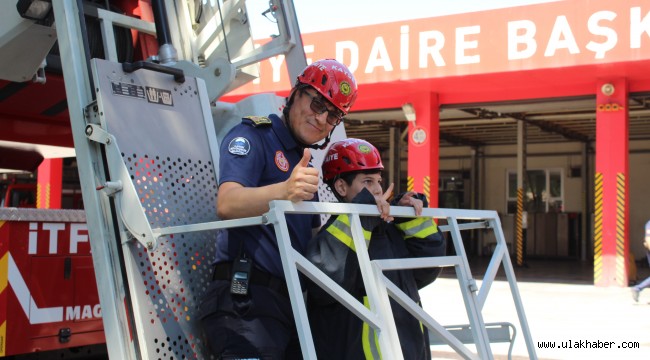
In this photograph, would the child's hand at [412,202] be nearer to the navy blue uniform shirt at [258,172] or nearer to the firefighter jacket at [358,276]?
the firefighter jacket at [358,276]

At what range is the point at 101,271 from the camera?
2887 millimetres

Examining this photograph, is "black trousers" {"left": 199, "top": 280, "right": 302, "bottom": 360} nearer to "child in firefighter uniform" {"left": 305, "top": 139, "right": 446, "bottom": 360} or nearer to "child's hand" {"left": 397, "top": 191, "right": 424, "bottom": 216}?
"child in firefighter uniform" {"left": 305, "top": 139, "right": 446, "bottom": 360}

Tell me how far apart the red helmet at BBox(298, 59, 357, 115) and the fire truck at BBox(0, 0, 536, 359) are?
1.69ft

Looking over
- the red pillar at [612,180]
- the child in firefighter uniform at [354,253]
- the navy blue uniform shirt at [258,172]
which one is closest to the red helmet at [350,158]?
the child in firefighter uniform at [354,253]

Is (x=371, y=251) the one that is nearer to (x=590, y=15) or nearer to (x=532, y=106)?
(x=590, y=15)

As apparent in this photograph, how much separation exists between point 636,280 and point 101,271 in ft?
56.8

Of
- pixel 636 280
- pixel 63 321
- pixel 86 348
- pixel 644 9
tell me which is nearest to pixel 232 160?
pixel 63 321

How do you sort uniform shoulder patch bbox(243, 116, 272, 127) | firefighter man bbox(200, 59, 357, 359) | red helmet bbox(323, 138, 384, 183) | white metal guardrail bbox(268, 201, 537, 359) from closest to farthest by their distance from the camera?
white metal guardrail bbox(268, 201, 537, 359)
firefighter man bbox(200, 59, 357, 359)
uniform shoulder patch bbox(243, 116, 272, 127)
red helmet bbox(323, 138, 384, 183)

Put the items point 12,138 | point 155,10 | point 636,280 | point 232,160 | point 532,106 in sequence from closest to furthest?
point 232,160, point 155,10, point 12,138, point 636,280, point 532,106

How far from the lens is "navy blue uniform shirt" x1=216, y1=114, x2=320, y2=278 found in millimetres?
2826

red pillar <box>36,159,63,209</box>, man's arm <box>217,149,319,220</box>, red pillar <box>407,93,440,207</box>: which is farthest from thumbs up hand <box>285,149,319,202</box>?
red pillar <box>36,159,63,209</box>

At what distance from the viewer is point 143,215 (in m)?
2.79

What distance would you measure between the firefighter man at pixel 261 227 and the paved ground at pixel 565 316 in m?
5.30

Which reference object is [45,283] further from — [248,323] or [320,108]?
[320,108]
